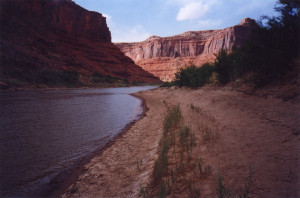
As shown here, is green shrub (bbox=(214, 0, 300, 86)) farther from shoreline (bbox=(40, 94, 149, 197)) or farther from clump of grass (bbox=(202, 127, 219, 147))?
shoreline (bbox=(40, 94, 149, 197))

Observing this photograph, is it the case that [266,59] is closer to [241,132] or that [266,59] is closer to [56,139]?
[241,132]

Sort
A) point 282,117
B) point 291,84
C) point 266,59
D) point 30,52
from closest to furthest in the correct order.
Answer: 1. point 282,117
2. point 291,84
3. point 266,59
4. point 30,52

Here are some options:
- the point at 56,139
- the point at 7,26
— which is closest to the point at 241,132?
the point at 56,139

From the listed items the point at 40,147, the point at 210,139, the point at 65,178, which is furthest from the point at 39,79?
the point at 210,139

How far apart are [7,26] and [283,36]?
5151cm

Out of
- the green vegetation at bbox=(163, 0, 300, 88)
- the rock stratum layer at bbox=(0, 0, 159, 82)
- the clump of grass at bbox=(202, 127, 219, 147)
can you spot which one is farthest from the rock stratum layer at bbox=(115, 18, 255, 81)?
the clump of grass at bbox=(202, 127, 219, 147)

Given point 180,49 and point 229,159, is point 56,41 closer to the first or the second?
point 229,159

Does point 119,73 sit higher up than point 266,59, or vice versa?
point 119,73

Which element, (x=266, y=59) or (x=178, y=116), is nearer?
(x=178, y=116)

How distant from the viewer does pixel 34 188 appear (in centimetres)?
265

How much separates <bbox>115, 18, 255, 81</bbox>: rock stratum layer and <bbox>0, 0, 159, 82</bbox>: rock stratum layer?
3108 centimetres

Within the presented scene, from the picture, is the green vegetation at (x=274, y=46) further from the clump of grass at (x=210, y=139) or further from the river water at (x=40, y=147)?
the river water at (x=40, y=147)

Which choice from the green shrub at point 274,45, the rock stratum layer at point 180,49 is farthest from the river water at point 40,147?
the rock stratum layer at point 180,49

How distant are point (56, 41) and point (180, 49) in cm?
8999
